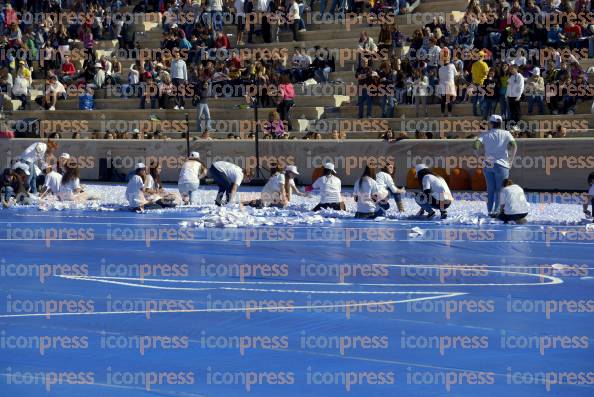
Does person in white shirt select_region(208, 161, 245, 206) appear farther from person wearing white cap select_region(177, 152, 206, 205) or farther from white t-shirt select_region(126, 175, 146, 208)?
white t-shirt select_region(126, 175, 146, 208)

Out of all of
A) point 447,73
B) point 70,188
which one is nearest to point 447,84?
point 447,73

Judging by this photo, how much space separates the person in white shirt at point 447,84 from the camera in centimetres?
2912

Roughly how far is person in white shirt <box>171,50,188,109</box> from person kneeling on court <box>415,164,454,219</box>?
13.6 meters

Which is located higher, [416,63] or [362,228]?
[416,63]

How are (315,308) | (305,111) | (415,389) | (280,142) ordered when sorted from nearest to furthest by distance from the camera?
1. (415,389)
2. (315,308)
3. (280,142)
4. (305,111)

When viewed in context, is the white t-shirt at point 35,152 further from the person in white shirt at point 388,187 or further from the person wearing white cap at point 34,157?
the person in white shirt at point 388,187

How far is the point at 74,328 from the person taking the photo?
12328mm

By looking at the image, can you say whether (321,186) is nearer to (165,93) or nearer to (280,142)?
(280,142)

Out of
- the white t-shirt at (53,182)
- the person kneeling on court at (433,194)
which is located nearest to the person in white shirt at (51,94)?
the white t-shirt at (53,182)

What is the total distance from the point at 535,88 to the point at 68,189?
414 inches

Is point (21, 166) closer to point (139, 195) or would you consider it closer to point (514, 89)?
point (139, 195)

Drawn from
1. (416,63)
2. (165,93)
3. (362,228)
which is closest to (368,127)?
(416,63)

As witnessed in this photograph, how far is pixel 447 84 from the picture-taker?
2920 cm

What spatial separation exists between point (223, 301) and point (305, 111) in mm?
18863
